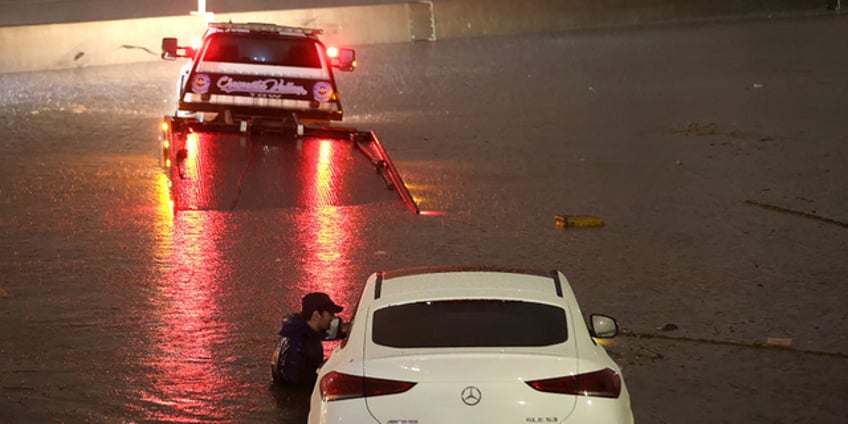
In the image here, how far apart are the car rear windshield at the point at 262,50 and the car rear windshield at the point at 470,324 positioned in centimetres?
1318

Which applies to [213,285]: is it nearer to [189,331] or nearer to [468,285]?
[189,331]

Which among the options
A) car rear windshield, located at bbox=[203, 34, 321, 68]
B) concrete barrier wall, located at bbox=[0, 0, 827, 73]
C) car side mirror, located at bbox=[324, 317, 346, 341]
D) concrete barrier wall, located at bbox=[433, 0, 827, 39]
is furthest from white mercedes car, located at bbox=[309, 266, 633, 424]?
concrete barrier wall, located at bbox=[433, 0, 827, 39]

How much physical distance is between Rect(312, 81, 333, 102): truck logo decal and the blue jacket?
11.0 metres

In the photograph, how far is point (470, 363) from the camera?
20.6ft

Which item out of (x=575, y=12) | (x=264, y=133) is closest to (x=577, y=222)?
(x=264, y=133)

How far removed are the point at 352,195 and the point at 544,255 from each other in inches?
135

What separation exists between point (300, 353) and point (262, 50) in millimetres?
11584

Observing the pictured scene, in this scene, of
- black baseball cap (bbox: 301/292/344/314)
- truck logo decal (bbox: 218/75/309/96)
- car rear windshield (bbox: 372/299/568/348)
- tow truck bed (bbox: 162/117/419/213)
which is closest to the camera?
car rear windshield (bbox: 372/299/568/348)

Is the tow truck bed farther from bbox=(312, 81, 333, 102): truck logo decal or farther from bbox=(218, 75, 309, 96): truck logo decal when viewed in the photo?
bbox=(312, 81, 333, 102): truck logo decal

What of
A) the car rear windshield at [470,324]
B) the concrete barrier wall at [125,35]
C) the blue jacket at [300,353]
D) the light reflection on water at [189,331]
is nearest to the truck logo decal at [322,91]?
the light reflection on water at [189,331]

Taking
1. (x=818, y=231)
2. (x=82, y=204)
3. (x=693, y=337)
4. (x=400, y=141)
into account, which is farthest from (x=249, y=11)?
(x=693, y=337)

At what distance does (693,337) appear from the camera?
33.9 ft

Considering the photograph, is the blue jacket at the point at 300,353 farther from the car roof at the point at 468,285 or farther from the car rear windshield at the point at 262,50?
the car rear windshield at the point at 262,50

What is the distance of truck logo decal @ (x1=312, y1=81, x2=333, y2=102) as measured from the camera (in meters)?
19.6
